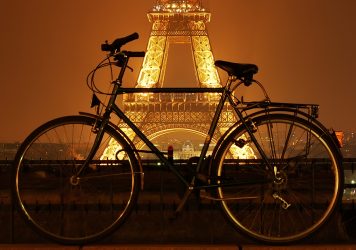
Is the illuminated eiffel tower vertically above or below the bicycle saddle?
above

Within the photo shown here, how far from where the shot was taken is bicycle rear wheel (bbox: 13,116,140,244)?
3309mm

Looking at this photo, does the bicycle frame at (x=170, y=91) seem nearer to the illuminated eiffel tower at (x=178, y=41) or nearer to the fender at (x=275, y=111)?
the fender at (x=275, y=111)

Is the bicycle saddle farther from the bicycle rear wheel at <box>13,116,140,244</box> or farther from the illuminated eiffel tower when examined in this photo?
the illuminated eiffel tower

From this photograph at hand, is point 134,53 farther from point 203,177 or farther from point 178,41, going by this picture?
point 178,41

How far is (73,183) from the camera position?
343 centimetres

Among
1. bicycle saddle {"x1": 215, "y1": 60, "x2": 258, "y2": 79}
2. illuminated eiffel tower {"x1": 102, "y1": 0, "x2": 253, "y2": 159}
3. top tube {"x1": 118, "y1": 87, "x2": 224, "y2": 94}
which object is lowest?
top tube {"x1": 118, "y1": 87, "x2": 224, "y2": 94}

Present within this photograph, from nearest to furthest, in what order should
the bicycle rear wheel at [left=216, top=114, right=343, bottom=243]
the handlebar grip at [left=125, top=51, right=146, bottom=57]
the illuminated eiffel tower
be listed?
1. the bicycle rear wheel at [left=216, top=114, right=343, bottom=243]
2. the handlebar grip at [left=125, top=51, right=146, bottom=57]
3. the illuminated eiffel tower

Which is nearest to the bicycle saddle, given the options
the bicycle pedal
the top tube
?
the top tube

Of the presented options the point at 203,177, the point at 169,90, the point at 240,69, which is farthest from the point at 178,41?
the point at 203,177

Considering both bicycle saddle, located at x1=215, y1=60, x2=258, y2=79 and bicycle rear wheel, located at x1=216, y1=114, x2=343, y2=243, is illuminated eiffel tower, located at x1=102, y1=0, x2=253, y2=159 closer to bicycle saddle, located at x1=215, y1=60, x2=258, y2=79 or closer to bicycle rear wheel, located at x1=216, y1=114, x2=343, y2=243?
bicycle rear wheel, located at x1=216, y1=114, x2=343, y2=243

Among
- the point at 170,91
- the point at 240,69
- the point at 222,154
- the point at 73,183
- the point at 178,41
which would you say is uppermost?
the point at 178,41

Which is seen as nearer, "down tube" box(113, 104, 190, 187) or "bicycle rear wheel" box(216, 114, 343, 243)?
"bicycle rear wheel" box(216, 114, 343, 243)

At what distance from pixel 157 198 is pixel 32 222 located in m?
2.03

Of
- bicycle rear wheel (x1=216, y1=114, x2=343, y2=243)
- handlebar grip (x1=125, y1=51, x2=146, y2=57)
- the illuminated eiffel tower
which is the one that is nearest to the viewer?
bicycle rear wheel (x1=216, y1=114, x2=343, y2=243)
